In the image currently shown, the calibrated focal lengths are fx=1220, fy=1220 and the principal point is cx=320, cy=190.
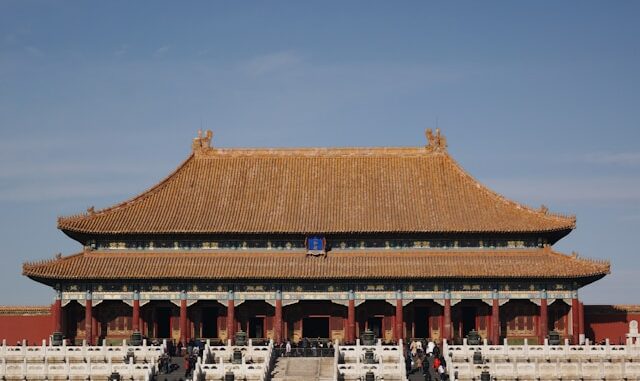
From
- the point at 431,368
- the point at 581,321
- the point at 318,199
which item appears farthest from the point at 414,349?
the point at 318,199

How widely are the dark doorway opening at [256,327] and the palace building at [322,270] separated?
62mm

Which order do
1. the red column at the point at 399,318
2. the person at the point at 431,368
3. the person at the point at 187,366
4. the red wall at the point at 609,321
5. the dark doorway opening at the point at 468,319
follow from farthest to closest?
the red wall at the point at 609,321, the dark doorway opening at the point at 468,319, the red column at the point at 399,318, the person at the point at 187,366, the person at the point at 431,368

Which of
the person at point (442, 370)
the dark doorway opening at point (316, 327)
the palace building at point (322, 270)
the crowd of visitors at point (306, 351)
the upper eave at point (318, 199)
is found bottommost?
the person at point (442, 370)

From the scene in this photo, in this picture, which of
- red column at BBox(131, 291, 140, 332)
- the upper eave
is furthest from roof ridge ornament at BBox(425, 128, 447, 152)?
red column at BBox(131, 291, 140, 332)

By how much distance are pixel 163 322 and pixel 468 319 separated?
746 inches

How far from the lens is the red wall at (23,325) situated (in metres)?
76.4

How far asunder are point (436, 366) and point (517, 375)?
4.86 m

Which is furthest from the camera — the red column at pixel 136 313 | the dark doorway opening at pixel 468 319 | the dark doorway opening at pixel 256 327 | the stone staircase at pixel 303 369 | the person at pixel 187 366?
the dark doorway opening at pixel 468 319

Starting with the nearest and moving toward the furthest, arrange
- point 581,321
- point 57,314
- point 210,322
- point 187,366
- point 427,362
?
point 427,362, point 187,366, point 581,321, point 57,314, point 210,322

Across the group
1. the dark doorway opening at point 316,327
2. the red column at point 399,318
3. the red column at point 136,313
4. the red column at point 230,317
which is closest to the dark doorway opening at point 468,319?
the red column at point 399,318

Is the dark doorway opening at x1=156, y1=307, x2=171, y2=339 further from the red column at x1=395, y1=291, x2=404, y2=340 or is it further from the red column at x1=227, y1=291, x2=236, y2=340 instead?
the red column at x1=395, y1=291, x2=404, y2=340

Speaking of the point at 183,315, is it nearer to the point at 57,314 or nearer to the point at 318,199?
the point at 57,314

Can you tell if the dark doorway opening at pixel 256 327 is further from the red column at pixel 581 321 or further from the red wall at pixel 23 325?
the red column at pixel 581 321

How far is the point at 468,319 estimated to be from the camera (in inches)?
2980
